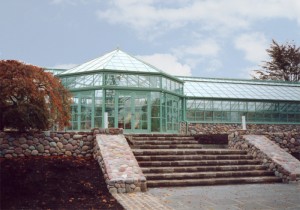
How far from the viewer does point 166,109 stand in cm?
1734

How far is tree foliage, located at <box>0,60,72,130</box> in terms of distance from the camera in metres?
9.90

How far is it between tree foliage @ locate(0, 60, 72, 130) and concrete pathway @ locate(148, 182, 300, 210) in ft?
14.1

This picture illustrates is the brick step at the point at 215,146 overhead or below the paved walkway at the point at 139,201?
overhead

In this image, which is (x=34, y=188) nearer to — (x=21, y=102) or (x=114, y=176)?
(x=114, y=176)

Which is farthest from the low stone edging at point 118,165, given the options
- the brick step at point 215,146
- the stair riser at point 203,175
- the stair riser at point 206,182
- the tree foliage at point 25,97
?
the brick step at point 215,146

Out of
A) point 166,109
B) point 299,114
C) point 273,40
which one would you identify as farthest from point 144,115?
point 273,40

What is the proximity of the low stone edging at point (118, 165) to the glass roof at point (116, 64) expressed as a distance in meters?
6.40

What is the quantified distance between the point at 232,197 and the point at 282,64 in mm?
31773

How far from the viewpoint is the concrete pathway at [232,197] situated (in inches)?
273

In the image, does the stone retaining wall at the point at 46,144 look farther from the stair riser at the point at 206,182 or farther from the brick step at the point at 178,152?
the stair riser at the point at 206,182

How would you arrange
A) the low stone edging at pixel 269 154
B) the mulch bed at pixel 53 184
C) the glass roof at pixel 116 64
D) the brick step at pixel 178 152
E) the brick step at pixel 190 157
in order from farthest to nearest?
the glass roof at pixel 116 64 < the brick step at pixel 178 152 < the brick step at pixel 190 157 < the low stone edging at pixel 269 154 < the mulch bed at pixel 53 184

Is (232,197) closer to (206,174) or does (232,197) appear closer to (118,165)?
(206,174)

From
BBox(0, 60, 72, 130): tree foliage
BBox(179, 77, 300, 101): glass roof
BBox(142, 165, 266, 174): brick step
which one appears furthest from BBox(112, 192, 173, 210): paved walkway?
BBox(179, 77, 300, 101): glass roof

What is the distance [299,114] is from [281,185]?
18.0 meters
